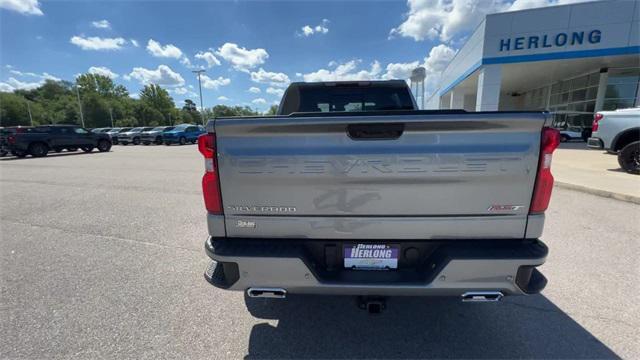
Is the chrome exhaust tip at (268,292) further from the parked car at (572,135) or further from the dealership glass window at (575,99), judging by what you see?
the parked car at (572,135)

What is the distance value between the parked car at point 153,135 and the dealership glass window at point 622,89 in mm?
36822

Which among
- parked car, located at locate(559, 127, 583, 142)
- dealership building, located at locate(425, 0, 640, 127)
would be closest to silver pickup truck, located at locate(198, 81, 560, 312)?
dealership building, located at locate(425, 0, 640, 127)

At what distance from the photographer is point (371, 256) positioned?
6.48 feet

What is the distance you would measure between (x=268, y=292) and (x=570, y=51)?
24859mm

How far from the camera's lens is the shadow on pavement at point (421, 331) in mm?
2180

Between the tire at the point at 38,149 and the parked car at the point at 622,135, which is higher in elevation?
the parked car at the point at 622,135

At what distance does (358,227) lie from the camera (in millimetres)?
1919

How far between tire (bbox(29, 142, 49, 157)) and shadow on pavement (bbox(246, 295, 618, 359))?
21.7 m

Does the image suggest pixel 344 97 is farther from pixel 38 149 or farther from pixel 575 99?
pixel 575 99

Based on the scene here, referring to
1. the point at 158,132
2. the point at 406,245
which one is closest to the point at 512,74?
the point at 406,245

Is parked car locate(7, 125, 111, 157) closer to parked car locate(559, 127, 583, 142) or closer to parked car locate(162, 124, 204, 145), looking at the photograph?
parked car locate(162, 124, 204, 145)

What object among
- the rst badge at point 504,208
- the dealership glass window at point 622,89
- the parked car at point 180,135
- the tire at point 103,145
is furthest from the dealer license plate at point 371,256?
the dealership glass window at point 622,89

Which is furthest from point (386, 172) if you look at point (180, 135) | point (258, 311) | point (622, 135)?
point (180, 135)

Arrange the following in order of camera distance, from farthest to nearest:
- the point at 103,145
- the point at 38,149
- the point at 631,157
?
the point at 103,145, the point at 38,149, the point at 631,157
